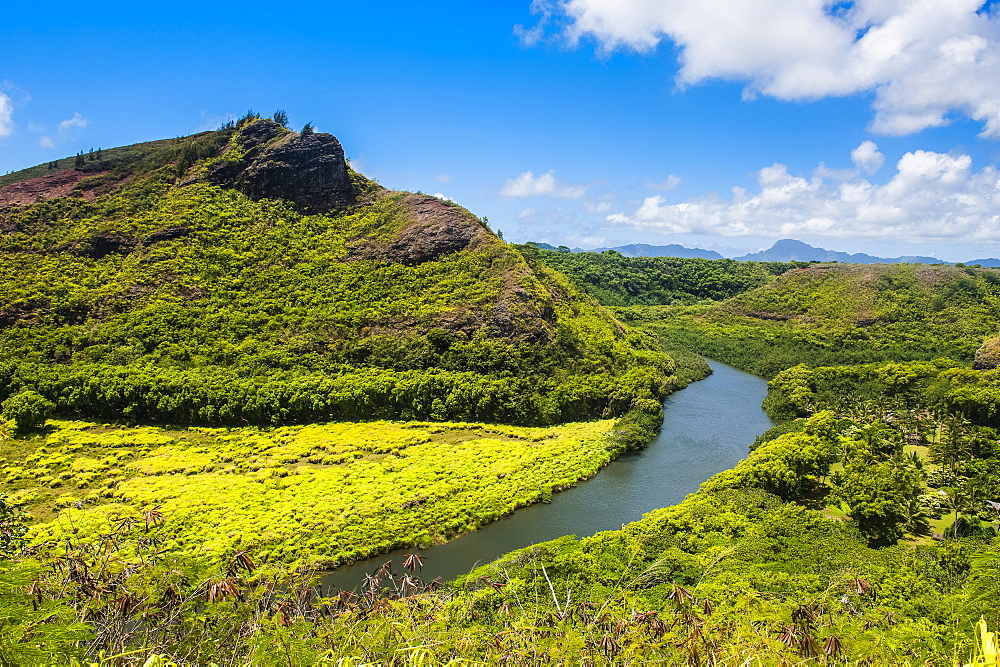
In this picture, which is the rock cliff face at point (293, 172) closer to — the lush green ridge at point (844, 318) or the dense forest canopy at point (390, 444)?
the dense forest canopy at point (390, 444)

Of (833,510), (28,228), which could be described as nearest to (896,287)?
(833,510)

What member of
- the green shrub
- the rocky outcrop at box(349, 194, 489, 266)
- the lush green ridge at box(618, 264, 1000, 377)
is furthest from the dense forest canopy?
the lush green ridge at box(618, 264, 1000, 377)

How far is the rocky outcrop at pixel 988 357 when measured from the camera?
51500mm

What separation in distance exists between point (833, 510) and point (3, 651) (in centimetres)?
3154

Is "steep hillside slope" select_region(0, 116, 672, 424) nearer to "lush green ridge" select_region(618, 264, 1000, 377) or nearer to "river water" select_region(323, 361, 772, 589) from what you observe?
"river water" select_region(323, 361, 772, 589)

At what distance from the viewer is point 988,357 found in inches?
2062

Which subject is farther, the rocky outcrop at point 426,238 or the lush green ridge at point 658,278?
the lush green ridge at point 658,278

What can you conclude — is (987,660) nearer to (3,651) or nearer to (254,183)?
(3,651)

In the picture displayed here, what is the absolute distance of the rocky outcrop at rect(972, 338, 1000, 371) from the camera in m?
51.5

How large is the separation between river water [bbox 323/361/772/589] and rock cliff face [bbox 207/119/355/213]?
147 feet

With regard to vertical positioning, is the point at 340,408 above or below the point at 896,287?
below

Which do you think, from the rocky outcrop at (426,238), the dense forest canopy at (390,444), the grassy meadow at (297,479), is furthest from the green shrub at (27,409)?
the rocky outcrop at (426,238)

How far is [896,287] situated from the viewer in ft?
287

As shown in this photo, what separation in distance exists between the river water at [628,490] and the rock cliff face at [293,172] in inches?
1765
